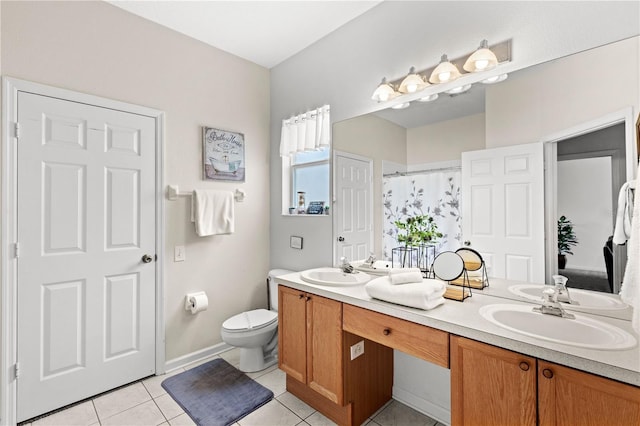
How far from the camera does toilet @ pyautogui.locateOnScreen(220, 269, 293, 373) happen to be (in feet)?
7.22

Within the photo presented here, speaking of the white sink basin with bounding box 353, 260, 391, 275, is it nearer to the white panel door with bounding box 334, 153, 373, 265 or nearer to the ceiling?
the white panel door with bounding box 334, 153, 373, 265

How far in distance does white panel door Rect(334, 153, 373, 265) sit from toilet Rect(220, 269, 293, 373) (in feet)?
2.44

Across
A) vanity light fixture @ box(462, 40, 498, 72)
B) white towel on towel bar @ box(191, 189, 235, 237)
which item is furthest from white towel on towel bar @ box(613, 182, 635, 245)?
white towel on towel bar @ box(191, 189, 235, 237)

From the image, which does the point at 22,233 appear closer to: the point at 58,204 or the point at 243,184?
the point at 58,204

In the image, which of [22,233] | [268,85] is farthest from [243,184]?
[22,233]

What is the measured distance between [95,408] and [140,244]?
1.06m

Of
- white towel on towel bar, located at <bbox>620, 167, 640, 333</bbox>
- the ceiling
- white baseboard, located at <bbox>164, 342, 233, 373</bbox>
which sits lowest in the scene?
white baseboard, located at <bbox>164, 342, 233, 373</bbox>

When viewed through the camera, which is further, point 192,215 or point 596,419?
point 192,215

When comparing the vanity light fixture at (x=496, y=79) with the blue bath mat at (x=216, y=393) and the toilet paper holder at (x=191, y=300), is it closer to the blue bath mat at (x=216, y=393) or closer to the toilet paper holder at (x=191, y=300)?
the blue bath mat at (x=216, y=393)

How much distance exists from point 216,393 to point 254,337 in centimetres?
42

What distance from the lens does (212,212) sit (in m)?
2.46

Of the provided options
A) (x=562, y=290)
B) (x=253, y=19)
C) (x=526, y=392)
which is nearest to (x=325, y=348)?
(x=526, y=392)

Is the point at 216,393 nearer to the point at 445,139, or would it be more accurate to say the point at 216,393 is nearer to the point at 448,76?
the point at 445,139

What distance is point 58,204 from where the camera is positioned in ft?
6.15
